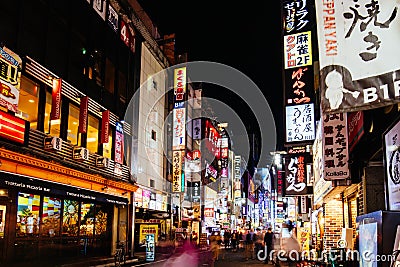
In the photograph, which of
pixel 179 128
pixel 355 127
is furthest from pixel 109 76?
pixel 355 127

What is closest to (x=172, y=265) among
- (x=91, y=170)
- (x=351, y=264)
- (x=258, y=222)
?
(x=91, y=170)

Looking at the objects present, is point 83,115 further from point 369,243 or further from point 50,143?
point 369,243

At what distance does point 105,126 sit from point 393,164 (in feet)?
66.6

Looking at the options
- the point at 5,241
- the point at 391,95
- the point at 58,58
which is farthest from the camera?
the point at 58,58

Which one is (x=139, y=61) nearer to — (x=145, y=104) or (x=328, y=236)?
(x=145, y=104)

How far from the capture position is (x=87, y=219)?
81.7 feet

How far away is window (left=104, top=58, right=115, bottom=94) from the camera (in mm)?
28094

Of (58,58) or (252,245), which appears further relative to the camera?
(252,245)

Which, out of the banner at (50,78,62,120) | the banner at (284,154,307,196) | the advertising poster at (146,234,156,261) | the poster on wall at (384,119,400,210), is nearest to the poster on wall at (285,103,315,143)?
the poster on wall at (384,119,400,210)

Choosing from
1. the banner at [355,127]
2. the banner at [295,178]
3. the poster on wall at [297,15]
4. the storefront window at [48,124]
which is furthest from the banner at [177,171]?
the banner at [355,127]

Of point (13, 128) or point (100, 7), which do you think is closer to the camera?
point (13, 128)

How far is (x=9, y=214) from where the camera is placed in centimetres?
1786

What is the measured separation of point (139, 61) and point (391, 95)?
30298mm

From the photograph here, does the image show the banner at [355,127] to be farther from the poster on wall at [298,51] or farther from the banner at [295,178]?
the banner at [295,178]
